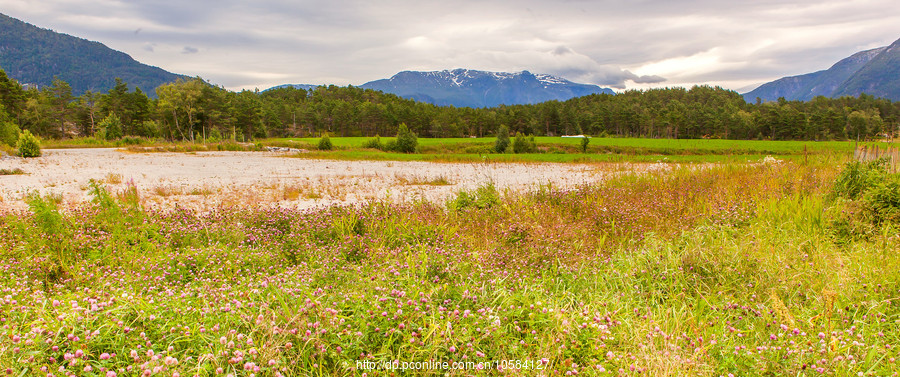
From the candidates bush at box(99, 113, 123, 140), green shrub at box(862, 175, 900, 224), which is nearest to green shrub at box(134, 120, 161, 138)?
bush at box(99, 113, 123, 140)

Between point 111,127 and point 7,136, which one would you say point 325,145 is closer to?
point 7,136

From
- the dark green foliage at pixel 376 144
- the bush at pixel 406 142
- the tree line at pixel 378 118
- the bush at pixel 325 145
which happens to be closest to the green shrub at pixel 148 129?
the tree line at pixel 378 118

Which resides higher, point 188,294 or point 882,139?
point 882,139

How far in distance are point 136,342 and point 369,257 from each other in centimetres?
264

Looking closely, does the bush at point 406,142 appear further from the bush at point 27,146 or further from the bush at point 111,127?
the bush at point 111,127

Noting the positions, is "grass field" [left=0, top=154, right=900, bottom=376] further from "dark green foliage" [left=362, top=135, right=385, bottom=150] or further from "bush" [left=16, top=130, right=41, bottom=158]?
"dark green foliage" [left=362, top=135, right=385, bottom=150]

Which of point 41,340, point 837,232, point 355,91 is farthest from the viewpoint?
point 355,91

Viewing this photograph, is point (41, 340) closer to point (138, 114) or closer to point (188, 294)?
point (188, 294)

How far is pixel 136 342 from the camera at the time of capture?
230cm

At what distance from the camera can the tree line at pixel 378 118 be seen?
64500 millimetres

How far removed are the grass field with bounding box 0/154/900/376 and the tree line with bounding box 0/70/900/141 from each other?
189 feet

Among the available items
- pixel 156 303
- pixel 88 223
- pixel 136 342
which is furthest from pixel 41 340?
pixel 88 223

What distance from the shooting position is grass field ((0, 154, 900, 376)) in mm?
2309

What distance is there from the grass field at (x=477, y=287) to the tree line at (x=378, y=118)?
57568mm
